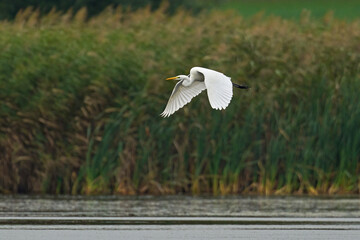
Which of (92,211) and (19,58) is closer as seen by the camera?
(92,211)

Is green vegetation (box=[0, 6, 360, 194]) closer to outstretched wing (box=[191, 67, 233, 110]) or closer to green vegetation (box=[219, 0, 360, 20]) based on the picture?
outstretched wing (box=[191, 67, 233, 110])

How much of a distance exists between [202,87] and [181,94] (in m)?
0.24

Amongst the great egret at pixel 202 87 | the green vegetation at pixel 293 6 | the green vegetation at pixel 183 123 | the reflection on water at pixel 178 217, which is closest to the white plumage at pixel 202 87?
the great egret at pixel 202 87

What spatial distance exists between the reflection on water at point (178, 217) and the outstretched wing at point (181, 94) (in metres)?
1.21

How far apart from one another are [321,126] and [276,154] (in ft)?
2.26

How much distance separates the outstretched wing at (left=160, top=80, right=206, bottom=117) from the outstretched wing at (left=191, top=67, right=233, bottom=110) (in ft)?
1.22

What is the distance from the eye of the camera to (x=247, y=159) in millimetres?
14445

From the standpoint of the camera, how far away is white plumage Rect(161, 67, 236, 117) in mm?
9766

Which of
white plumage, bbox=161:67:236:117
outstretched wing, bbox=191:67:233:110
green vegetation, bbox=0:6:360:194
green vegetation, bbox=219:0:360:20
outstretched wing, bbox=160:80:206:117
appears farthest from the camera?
green vegetation, bbox=219:0:360:20

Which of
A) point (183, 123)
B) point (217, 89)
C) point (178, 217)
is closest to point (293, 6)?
point (183, 123)

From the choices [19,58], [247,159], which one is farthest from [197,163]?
[19,58]

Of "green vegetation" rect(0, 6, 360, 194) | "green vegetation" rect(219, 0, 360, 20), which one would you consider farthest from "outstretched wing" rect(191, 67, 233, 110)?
"green vegetation" rect(219, 0, 360, 20)

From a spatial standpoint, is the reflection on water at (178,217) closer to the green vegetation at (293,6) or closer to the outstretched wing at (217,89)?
the outstretched wing at (217,89)

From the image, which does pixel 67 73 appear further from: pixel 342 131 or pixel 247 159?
pixel 342 131
